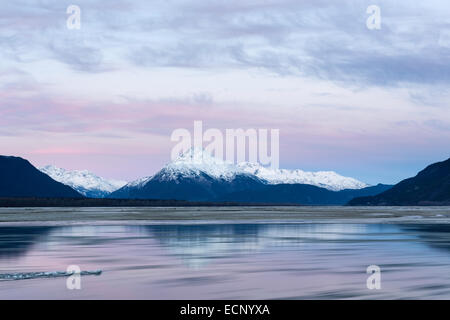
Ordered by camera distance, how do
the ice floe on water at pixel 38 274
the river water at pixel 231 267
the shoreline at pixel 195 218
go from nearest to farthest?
1. the river water at pixel 231 267
2. the ice floe on water at pixel 38 274
3. the shoreline at pixel 195 218

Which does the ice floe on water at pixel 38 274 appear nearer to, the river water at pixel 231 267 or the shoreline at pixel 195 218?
the river water at pixel 231 267

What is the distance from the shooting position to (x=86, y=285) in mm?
28109

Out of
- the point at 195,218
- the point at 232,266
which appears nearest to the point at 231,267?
the point at 232,266

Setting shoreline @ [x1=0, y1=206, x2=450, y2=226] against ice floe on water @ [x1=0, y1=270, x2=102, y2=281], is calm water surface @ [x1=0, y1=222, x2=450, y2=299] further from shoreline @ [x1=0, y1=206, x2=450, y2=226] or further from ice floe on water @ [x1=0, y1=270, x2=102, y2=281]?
shoreline @ [x1=0, y1=206, x2=450, y2=226]

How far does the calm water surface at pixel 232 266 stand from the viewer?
26.4 m

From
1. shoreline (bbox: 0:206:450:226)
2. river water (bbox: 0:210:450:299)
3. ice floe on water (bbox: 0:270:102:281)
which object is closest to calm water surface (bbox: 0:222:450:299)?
river water (bbox: 0:210:450:299)

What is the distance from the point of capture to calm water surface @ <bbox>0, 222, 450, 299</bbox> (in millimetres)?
26438

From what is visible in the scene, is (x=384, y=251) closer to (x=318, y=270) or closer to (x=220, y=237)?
(x=318, y=270)

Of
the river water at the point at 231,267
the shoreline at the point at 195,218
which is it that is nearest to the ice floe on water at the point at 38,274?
the river water at the point at 231,267

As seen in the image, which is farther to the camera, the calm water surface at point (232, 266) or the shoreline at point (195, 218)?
the shoreline at point (195, 218)

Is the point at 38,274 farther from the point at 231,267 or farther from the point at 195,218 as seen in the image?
the point at 195,218

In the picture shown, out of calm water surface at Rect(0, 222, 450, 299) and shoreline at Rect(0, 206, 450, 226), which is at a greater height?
shoreline at Rect(0, 206, 450, 226)
